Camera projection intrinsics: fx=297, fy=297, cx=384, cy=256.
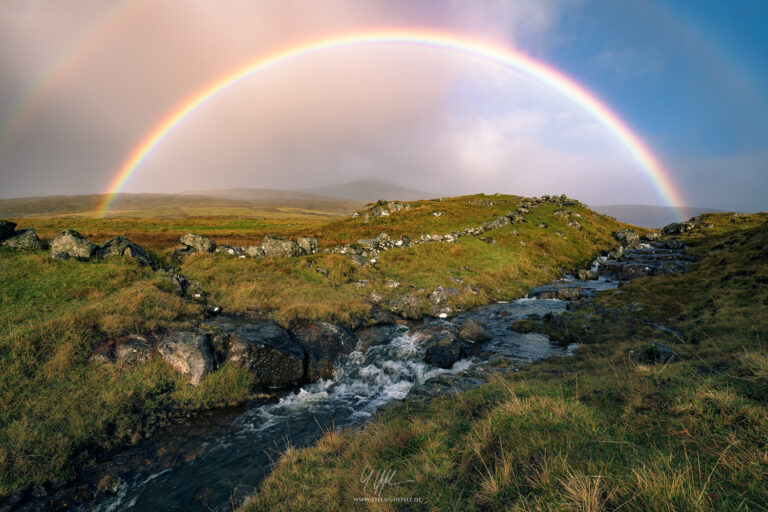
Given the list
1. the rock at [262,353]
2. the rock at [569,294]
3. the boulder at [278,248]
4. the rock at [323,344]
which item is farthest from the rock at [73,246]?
the rock at [569,294]

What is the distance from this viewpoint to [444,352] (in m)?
15.7

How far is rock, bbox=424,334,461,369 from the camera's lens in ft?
50.6

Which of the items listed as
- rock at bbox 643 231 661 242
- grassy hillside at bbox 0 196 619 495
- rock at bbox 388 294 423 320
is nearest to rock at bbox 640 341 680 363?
rock at bbox 388 294 423 320

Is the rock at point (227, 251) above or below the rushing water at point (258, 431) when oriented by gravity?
above

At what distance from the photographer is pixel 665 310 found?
60.8ft

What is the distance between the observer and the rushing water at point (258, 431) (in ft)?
26.1

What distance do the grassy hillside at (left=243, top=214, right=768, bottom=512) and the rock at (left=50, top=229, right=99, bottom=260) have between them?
20927 millimetres

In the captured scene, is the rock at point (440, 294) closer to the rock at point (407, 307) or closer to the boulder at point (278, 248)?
the rock at point (407, 307)

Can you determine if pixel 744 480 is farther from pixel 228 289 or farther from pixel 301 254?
pixel 301 254

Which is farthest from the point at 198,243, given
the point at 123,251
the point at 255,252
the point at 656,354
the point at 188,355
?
the point at 656,354

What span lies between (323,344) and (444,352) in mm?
6542
